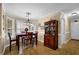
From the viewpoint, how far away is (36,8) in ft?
7.22

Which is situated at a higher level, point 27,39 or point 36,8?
point 36,8

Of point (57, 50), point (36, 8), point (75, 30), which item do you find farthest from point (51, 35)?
point (36, 8)

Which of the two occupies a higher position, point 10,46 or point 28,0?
point 28,0

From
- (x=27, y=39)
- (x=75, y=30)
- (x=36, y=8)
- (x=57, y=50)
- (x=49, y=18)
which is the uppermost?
(x=36, y=8)

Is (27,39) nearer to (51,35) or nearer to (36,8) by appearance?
(51,35)

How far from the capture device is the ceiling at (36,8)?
7.13 feet

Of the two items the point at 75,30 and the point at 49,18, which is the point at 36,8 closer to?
the point at 49,18

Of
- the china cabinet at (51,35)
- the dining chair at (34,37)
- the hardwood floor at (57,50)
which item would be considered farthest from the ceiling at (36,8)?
the hardwood floor at (57,50)

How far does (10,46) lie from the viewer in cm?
217

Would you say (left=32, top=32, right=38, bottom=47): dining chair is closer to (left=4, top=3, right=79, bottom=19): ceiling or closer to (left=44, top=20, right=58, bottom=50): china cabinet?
(left=44, top=20, right=58, bottom=50): china cabinet
